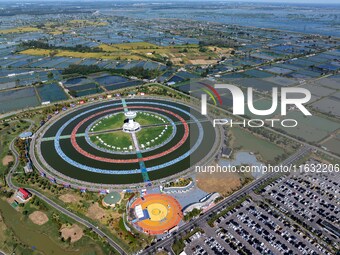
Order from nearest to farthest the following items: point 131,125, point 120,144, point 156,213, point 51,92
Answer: point 156,213, point 120,144, point 131,125, point 51,92

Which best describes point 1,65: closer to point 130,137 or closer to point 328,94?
point 130,137

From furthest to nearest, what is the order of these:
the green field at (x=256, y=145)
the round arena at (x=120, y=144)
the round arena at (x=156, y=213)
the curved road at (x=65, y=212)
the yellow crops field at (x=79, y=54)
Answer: the yellow crops field at (x=79, y=54)
the green field at (x=256, y=145)
the round arena at (x=120, y=144)
the round arena at (x=156, y=213)
the curved road at (x=65, y=212)

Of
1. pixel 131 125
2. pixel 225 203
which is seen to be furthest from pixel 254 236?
pixel 131 125

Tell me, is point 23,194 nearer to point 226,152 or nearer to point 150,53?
point 226,152

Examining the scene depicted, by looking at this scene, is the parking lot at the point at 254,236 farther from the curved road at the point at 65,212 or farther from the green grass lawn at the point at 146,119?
the green grass lawn at the point at 146,119

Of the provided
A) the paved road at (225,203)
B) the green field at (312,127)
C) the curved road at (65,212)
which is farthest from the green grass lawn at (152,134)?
the green field at (312,127)

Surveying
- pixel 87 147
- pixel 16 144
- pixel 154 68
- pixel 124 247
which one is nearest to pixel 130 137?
pixel 87 147
